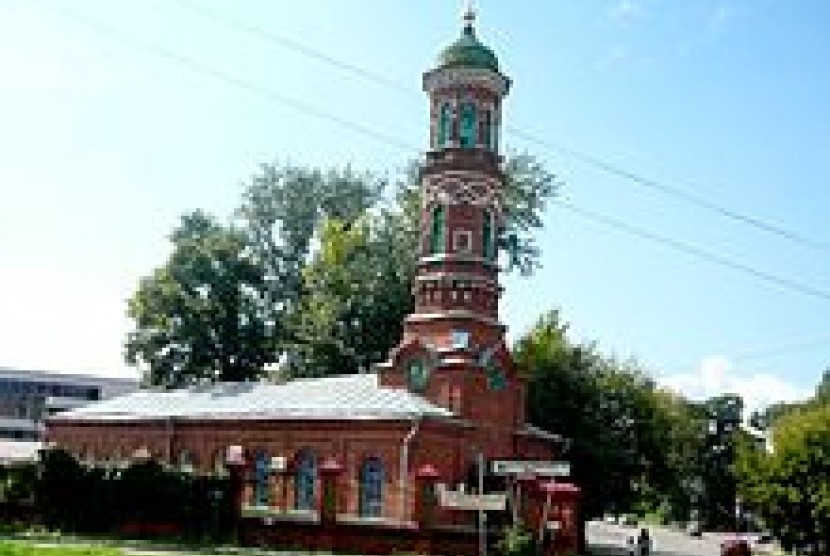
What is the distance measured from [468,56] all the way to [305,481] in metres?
14.4

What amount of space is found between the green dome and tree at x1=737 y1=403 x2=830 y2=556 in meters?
15.6

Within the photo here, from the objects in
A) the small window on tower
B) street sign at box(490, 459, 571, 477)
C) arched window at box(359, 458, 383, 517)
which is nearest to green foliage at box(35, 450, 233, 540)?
arched window at box(359, 458, 383, 517)

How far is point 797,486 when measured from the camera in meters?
38.8

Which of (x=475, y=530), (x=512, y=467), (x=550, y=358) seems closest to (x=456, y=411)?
(x=512, y=467)

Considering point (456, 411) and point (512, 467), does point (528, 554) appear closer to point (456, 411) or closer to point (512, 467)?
point (512, 467)

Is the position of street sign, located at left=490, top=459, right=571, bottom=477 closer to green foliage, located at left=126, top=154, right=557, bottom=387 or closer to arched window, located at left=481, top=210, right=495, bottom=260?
arched window, located at left=481, top=210, right=495, bottom=260

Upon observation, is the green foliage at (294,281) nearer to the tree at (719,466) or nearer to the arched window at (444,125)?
the arched window at (444,125)

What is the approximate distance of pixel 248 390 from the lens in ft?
148

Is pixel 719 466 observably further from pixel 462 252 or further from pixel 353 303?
pixel 462 252

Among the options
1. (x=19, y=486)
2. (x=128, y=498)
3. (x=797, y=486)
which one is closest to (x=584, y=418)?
(x=797, y=486)

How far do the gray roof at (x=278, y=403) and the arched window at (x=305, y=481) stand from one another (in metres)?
1.36

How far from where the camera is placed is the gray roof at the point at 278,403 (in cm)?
3662

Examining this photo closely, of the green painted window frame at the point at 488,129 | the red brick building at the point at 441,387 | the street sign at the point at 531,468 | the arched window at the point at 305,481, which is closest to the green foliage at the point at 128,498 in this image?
the red brick building at the point at 441,387

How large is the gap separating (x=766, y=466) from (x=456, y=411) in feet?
36.1
